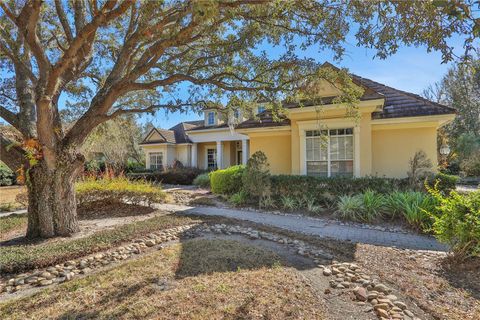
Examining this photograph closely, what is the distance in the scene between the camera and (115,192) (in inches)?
402

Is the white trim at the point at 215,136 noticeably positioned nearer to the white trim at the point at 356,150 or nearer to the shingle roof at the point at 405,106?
the white trim at the point at 356,150

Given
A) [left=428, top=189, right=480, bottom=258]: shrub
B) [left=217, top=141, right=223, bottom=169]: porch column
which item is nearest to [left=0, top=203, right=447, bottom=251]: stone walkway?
[left=428, top=189, right=480, bottom=258]: shrub

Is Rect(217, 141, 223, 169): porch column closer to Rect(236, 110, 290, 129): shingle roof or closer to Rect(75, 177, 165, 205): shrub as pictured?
Rect(236, 110, 290, 129): shingle roof

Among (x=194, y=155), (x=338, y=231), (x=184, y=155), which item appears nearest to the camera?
(x=338, y=231)

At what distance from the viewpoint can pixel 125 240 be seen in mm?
6242

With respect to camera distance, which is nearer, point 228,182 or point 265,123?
point 228,182

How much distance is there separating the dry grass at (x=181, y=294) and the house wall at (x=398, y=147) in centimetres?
996

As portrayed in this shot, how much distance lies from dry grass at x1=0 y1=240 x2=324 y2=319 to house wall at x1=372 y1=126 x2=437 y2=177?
9.96 metres

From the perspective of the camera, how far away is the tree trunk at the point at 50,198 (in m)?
6.38

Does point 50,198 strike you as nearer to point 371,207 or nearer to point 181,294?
point 181,294

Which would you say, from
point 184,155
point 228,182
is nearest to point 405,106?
point 228,182

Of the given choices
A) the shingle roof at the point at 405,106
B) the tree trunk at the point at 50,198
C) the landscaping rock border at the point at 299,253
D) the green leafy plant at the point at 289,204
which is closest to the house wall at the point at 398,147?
the shingle roof at the point at 405,106

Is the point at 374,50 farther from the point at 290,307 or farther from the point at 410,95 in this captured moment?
the point at 410,95

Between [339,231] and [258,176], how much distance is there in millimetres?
4161
